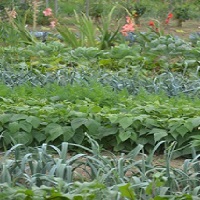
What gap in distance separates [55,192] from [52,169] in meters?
0.66

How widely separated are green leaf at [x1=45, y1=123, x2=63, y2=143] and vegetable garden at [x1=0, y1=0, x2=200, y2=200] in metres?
0.01

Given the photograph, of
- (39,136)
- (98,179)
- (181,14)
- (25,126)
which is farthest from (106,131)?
(181,14)

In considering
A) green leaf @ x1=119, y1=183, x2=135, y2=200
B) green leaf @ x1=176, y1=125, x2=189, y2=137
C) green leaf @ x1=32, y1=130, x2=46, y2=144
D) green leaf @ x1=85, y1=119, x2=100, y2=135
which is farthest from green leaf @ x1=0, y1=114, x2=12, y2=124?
green leaf @ x1=119, y1=183, x2=135, y2=200

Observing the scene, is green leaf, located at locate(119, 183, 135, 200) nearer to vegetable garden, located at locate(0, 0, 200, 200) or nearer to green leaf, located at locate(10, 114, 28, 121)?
vegetable garden, located at locate(0, 0, 200, 200)

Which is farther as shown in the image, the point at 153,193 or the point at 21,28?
the point at 21,28

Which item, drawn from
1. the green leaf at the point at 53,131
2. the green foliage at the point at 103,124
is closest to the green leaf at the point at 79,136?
the green foliage at the point at 103,124

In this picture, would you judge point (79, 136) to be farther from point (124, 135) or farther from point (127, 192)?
point (127, 192)

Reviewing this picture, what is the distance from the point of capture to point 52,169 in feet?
14.5

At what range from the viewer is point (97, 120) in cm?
591

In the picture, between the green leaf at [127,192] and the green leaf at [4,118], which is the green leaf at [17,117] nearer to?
the green leaf at [4,118]

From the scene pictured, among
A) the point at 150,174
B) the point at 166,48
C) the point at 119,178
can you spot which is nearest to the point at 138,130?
the point at 150,174

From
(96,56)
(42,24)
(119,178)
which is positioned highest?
(119,178)

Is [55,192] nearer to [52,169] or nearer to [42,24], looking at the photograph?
[52,169]

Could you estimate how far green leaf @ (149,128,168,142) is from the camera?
5.65 metres
